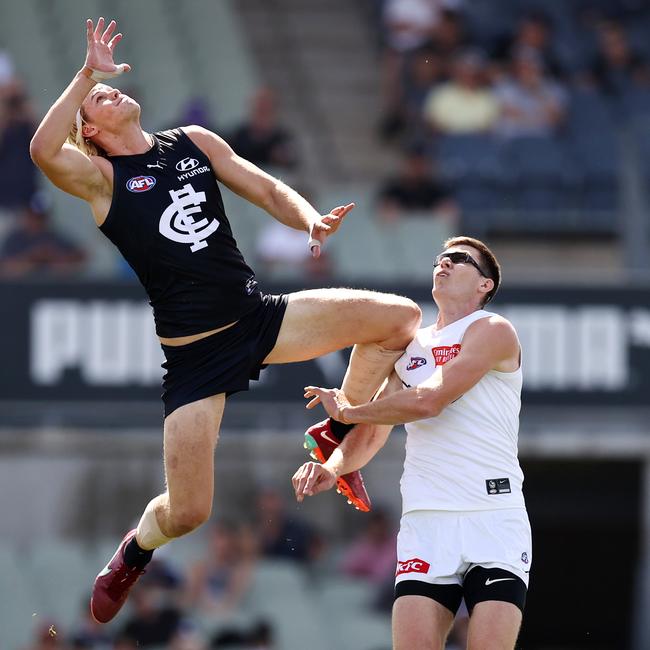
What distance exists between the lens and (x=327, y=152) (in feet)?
52.7

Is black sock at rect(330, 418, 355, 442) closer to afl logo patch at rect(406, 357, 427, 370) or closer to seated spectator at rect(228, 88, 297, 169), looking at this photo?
afl logo patch at rect(406, 357, 427, 370)

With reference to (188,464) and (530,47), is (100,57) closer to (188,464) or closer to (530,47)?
(188,464)

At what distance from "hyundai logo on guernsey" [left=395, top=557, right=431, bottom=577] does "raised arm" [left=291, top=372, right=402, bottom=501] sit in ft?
1.53

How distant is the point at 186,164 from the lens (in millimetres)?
7066

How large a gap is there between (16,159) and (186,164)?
633 centimetres

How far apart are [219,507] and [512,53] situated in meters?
5.39

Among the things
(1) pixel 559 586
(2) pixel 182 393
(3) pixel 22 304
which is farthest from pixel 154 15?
(2) pixel 182 393

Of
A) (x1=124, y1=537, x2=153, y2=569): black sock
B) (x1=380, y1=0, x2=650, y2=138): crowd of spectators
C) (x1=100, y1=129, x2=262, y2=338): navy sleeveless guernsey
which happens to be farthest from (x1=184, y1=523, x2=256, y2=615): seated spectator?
(x1=100, y1=129, x2=262, y2=338): navy sleeveless guernsey

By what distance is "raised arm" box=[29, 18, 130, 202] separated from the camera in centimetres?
669

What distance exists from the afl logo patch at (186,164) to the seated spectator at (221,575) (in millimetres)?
5461

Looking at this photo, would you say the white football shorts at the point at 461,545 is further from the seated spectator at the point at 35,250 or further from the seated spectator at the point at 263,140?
the seated spectator at the point at 263,140

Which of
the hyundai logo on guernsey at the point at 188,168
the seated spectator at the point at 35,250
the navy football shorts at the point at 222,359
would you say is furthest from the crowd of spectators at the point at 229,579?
the hyundai logo on guernsey at the point at 188,168

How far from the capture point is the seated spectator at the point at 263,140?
1359 cm

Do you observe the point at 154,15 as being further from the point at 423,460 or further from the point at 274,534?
the point at 423,460
